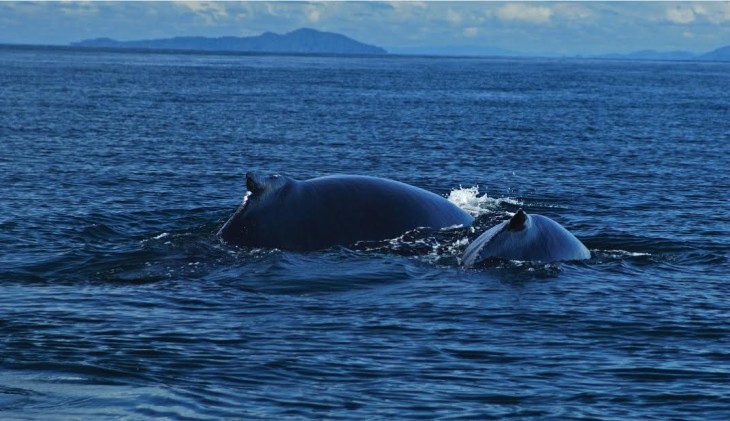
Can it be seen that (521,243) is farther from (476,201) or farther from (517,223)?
(476,201)

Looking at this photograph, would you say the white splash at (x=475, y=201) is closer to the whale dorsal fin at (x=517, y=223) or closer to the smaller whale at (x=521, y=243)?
the smaller whale at (x=521, y=243)

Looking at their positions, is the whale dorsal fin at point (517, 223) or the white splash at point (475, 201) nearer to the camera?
the whale dorsal fin at point (517, 223)

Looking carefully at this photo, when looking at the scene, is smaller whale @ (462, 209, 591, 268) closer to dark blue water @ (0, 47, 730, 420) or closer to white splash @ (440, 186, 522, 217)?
dark blue water @ (0, 47, 730, 420)

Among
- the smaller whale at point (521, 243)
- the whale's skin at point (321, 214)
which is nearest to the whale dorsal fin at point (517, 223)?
the smaller whale at point (521, 243)

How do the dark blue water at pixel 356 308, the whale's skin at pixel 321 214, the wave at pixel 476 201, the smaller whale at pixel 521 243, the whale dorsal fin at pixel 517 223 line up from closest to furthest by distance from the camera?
the dark blue water at pixel 356 308, the whale dorsal fin at pixel 517 223, the smaller whale at pixel 521 243, the whale's skin at pixel 321 214, the wave at pixel 476 201

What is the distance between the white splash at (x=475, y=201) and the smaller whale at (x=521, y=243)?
Answer: 6.32 metres

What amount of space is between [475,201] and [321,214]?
972cm

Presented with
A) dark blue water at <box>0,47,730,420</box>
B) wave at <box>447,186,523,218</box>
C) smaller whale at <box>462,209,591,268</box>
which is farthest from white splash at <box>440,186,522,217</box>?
smaller whale at <box>462,209,591,268</box>

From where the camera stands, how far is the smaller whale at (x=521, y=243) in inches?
761

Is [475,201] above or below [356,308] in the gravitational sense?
below

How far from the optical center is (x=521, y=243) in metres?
19.4

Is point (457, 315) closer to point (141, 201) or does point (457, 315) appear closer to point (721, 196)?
point (141, 201)

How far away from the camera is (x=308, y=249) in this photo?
19.6 meters

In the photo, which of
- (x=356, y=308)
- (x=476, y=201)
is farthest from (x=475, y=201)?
(x=356, y=308)
